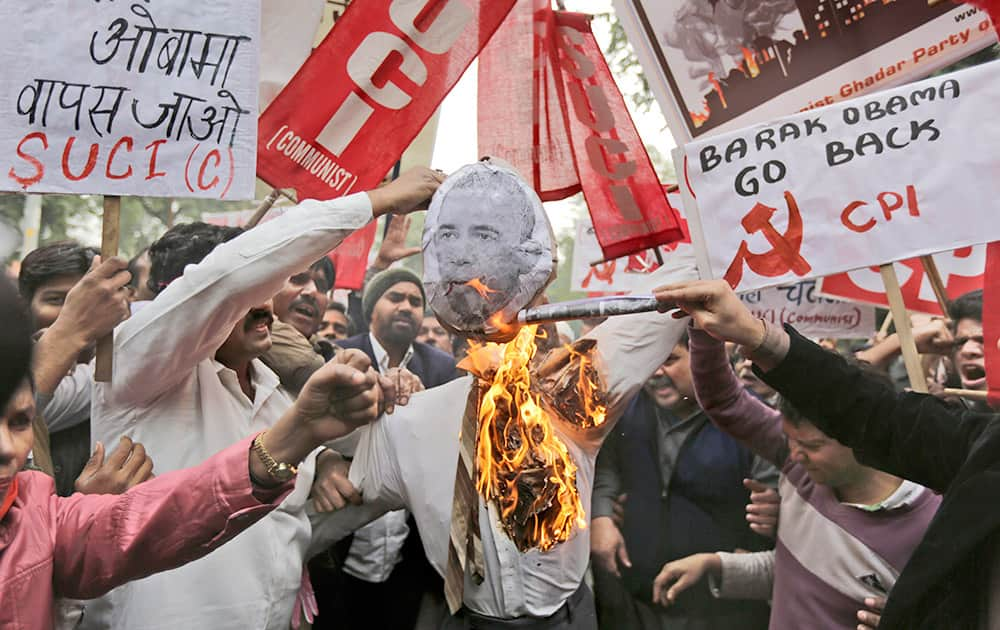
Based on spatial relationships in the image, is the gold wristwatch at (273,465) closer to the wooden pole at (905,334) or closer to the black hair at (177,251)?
the black hair at (177,251)

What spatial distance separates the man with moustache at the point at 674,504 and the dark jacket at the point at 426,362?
99 centimetres

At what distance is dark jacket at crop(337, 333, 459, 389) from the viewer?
5320 millimetres

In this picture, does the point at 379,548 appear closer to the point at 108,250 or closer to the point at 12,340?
→ the point at 108,250

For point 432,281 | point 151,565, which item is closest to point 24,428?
point 151,565

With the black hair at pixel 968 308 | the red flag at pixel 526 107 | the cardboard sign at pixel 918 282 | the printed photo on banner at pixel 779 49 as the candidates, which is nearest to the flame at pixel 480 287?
the red flag at pixel 526 107

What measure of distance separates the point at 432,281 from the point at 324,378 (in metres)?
0.88

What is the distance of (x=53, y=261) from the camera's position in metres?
3.88

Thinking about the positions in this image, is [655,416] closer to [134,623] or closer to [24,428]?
[134,623]

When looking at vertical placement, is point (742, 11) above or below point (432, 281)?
above

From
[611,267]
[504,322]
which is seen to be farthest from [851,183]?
→ [611,267]

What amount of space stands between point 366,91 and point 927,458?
2319 millimetres

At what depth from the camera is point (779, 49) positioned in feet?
13.9

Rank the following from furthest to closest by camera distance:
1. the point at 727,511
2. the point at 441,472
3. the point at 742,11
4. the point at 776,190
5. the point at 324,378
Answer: the point at 727,511 → the point at 742,11 → the point at 776,190 → the point at 441,472 → the point at 324,378

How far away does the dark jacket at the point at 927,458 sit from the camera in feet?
8.42
